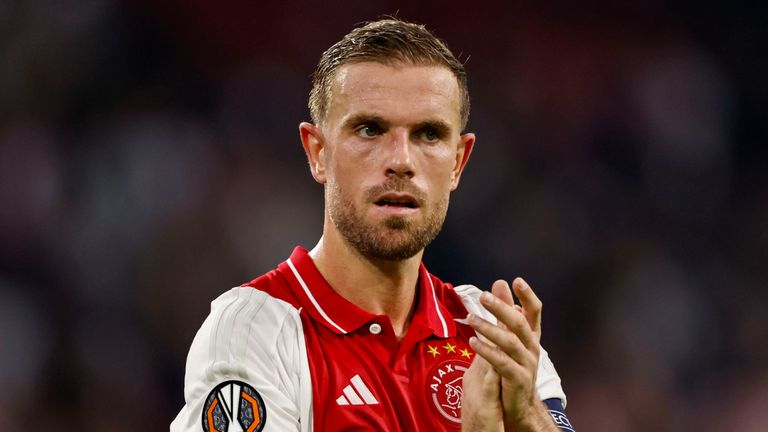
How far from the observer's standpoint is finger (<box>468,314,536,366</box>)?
7.24 ft

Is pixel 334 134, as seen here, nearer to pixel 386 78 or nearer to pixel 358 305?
pixel 386 78

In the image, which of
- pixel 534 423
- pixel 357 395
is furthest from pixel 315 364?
pixel 534 423

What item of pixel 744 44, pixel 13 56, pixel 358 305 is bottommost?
pixel 358 305

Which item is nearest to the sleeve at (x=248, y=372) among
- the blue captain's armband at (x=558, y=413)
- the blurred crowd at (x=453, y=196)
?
the blue captain's armband at (x=558, y=413)

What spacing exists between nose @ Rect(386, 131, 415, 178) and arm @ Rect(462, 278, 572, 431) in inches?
19.7

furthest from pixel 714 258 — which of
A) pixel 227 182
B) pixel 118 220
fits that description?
pixel 118 220

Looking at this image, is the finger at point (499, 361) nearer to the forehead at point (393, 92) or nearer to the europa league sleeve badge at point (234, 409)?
the europa league sleeve badge at point (234, 409)

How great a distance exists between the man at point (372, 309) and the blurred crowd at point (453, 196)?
2467mm

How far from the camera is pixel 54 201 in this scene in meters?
5.18

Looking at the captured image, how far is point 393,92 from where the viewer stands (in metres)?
2.71

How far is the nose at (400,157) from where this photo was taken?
2635 millimetres

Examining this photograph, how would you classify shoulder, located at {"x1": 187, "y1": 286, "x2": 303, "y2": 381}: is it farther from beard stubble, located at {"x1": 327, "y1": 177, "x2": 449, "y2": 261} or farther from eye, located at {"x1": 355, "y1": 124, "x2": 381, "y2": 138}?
eye, located at {"x1": 355, "y1": 124, "x2": 381, "y2": 138}

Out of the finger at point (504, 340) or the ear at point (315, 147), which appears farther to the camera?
the ear at point (315, 147)

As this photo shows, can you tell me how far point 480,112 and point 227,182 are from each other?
1.67 m
